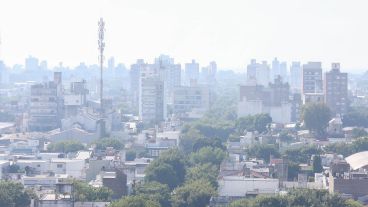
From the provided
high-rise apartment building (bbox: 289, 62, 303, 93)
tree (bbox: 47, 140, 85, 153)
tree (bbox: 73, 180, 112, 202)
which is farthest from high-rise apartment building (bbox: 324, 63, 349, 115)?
high-rise apartment building (bbox: 289, 62, 303, 93)

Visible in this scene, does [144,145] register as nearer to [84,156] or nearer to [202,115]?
[84,156]

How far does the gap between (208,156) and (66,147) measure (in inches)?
A: 419

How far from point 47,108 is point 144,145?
16052 millimetres

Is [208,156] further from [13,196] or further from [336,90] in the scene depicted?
[336,90]

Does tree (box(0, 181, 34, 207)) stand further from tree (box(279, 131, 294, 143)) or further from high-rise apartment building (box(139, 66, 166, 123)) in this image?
high-rise apartment building (box(139, 66, 166, 123))

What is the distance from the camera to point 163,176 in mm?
52469

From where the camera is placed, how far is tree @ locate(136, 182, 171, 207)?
44.3m

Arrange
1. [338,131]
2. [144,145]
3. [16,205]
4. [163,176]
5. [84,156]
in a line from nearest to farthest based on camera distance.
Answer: [16,205]
[163,176]
[84,156]
[144,145]
[338,131]

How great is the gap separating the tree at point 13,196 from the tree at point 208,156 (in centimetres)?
1753

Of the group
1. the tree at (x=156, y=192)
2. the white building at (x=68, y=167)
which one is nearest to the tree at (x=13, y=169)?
the white building at (x=68, y=167)

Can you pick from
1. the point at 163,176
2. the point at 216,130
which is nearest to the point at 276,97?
the point at 216,130

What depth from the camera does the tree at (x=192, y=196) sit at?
1761 inches

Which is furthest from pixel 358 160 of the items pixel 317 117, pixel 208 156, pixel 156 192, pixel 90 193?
pixel 317 117

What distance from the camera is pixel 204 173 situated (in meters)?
Result: 52.7
